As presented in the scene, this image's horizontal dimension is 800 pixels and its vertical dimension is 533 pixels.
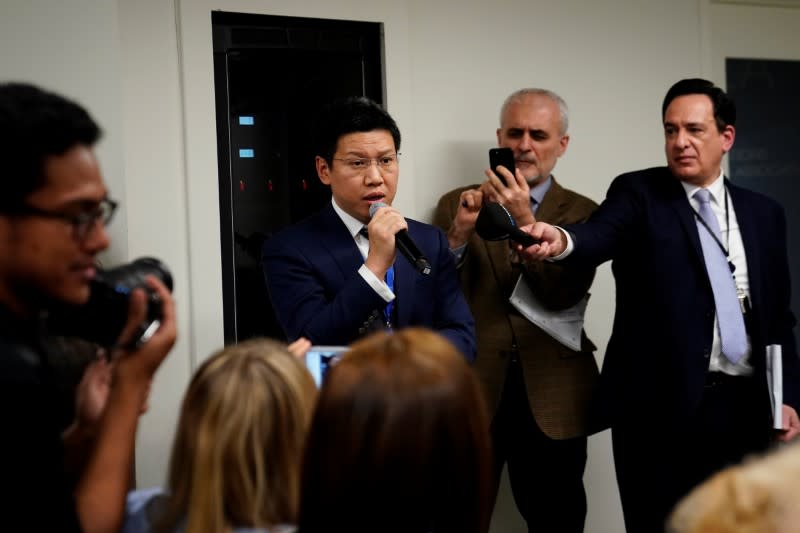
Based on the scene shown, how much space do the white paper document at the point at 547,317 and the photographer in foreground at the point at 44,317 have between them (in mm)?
1578

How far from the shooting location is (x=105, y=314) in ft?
4.59

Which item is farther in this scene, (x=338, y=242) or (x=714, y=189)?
(x=714, y=189)

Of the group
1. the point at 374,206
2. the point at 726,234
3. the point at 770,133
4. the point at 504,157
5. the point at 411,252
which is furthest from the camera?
the point at 770,133

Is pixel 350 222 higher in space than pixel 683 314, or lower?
higher

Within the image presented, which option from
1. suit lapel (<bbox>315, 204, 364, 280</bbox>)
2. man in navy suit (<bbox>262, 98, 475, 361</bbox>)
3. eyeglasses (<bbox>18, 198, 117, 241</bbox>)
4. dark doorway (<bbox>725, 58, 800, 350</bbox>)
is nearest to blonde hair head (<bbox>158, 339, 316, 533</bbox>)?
eyeglasses (<bbox>18, 198, 117, 241</bbox>)

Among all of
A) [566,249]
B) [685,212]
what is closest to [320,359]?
[566,249]

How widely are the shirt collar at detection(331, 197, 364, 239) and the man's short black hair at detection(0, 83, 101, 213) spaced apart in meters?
1.17

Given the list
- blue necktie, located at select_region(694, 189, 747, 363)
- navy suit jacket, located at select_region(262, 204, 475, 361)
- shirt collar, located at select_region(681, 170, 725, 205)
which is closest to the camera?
navy suit jacket, located at select_region(262, 204, 475, 361)

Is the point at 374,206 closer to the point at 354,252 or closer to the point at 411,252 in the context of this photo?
the point at 354,252

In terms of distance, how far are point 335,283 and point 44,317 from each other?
3.46 ft

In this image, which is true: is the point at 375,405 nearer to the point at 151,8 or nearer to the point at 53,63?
the point at 53,63

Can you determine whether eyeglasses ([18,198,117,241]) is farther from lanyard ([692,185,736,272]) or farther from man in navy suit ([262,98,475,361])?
lanyard ([692,185,736,272])

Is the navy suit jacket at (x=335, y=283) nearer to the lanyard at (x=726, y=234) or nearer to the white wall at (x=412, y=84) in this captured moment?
the white wall at (x=412, y=84)

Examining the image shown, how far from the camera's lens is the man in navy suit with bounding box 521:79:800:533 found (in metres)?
2.54
